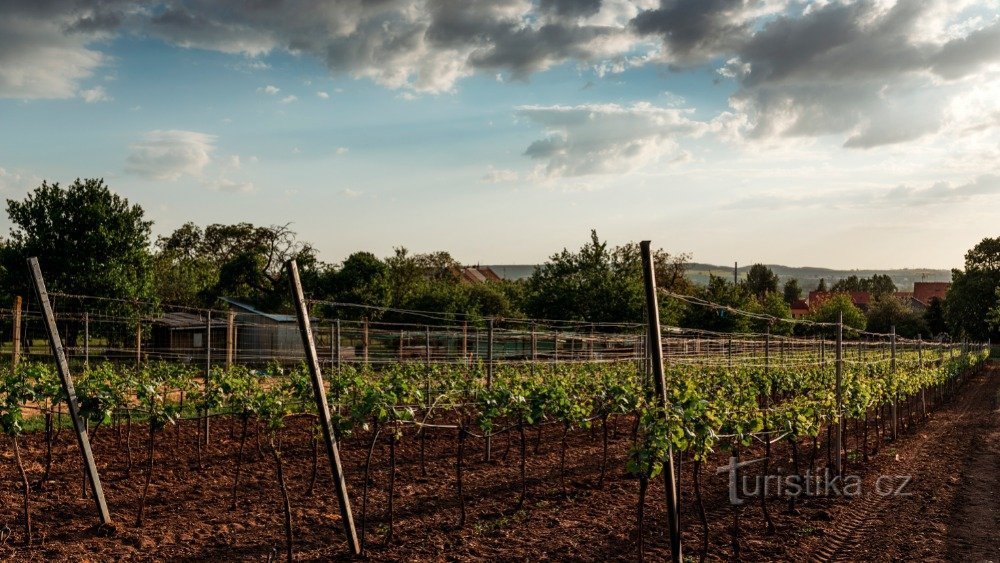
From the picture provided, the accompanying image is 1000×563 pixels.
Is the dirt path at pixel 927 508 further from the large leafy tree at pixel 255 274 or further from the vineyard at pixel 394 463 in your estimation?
the large leafy tree at pixel 255 274

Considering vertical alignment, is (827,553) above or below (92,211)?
below

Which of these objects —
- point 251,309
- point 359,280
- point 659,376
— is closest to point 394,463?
point 659,376

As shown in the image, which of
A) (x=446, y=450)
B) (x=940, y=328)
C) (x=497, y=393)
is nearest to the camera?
(x=497, y=393)

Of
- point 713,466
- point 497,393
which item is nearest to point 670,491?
point 497,393

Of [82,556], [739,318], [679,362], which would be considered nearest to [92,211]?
[679,362]

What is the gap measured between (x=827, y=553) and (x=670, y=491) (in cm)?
256

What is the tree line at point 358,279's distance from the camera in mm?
22609

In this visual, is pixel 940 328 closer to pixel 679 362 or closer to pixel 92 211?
pixel 679 362

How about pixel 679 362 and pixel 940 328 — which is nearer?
pixel 679 362

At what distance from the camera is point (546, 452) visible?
1277 cm

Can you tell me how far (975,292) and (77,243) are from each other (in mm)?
59759

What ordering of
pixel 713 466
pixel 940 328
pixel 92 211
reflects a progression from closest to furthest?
pixel 713 466, pixel 92 211, pixel 940 328

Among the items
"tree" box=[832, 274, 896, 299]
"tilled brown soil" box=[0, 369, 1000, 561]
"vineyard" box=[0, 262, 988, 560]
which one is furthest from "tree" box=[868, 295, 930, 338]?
"tilled brown soil" box=[0, 369, 1000, 561]

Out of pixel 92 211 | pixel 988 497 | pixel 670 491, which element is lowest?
pixel 988 497
